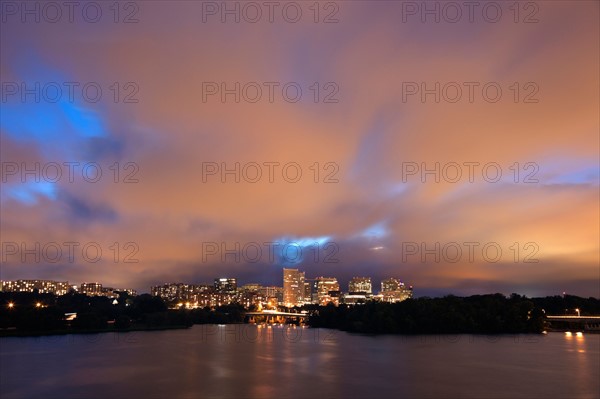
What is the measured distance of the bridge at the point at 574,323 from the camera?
→ 276 feet

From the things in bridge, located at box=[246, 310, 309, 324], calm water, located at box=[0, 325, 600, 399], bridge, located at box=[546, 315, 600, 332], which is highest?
calm water, located at box=[0, 325, 600, 399]

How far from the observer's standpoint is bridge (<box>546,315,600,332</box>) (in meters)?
84.0

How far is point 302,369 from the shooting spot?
41844 mm

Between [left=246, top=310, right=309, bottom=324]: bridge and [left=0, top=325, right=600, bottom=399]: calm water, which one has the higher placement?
[left=0, top=325, right=600, bottom=399]: calm water

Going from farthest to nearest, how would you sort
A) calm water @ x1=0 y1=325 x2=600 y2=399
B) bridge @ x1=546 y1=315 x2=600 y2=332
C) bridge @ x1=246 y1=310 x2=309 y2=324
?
bridge @ x1=246 y1=310 x2=309 y2=324
bridge @ x1=546 y1=315 x2=600 y2=332
calm water @ x1=0 y1=325 x2=600 y2=399

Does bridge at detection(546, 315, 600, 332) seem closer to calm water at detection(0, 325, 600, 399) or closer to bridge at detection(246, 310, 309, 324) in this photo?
calm water at detection(0, 325, 600, 399)

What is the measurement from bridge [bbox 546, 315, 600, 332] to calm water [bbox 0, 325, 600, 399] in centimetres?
2353

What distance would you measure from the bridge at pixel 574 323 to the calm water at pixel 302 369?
77.2ft

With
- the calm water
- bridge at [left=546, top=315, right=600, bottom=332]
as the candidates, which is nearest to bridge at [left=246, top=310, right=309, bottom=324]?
bridge at [left=546, top=315, right=600, bottom=332]

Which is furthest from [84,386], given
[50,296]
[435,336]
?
[50,296]

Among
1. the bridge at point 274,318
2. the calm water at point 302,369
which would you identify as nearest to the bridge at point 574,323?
the calm water at point 302,369

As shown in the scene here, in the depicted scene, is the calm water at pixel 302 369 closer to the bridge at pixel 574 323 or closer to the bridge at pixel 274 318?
the bridge at pixel 574 323

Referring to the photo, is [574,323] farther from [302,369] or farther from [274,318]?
[274,318]

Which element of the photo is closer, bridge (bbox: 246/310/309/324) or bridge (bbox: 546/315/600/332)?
bridge (bbox: 546/315/600/332)
